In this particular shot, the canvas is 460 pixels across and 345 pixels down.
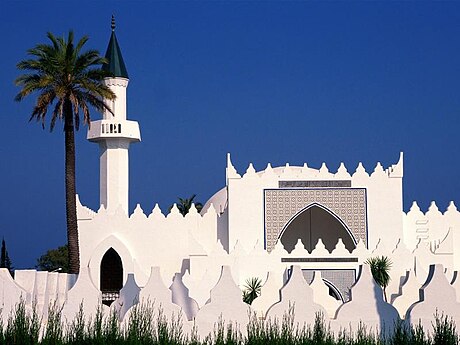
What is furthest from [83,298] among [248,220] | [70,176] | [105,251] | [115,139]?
A: [115,139]

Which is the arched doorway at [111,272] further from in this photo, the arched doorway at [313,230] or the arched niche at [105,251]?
the arched doorway at [313,230]

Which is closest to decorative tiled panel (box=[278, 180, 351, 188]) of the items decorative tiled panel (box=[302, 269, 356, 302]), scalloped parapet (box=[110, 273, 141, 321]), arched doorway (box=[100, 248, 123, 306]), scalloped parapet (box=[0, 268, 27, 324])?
decorative tiled panel (box=[302, 269, 356, 302])

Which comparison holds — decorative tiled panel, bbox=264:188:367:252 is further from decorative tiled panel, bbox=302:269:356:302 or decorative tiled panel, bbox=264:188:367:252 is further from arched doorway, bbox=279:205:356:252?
arched doorway, bbox=279:205:356:252

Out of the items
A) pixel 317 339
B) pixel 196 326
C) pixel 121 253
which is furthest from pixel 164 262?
pixel 317 339

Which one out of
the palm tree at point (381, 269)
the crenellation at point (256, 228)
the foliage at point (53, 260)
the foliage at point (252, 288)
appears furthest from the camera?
the foliage at point (53, 260)

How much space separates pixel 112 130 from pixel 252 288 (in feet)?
24.7

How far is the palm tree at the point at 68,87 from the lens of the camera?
2466 centimetres

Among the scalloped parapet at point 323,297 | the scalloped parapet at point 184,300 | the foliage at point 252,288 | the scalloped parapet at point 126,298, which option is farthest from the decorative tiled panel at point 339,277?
the scalloped parapet at point 126,298

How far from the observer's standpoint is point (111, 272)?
30312 millimetres

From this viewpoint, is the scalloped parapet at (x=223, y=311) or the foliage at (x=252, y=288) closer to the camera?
the scalloped parapet at (x=223, y=311)

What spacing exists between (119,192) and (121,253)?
2.37m

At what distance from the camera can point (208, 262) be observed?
27.8 metres

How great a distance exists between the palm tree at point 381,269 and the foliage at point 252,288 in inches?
132

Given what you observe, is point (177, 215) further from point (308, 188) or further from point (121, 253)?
point (308, 188)
